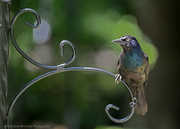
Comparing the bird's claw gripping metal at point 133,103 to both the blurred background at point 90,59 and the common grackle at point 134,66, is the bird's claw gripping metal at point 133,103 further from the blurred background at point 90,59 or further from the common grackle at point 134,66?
the blurred background at point 90,59

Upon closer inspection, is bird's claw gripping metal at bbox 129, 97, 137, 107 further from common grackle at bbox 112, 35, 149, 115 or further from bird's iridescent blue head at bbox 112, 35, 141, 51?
bird's iridescent blue head at bbox 112, 35, 141, 51

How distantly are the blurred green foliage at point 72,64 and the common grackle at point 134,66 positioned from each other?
190 cm

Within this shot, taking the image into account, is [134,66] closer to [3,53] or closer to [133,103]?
[133,103]

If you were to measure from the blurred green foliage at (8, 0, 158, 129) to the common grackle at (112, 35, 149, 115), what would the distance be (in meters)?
1.90

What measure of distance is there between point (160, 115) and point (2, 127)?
2536 mm

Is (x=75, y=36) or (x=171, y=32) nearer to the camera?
(x=171, y=32)

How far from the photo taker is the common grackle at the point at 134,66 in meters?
1.39

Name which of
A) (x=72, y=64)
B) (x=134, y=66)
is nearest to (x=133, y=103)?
(x=134, y=66)

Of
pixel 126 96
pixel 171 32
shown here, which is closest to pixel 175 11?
pixel 171 32

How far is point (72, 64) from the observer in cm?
376

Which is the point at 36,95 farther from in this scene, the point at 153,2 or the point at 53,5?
the point at 153,2

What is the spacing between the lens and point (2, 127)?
3.70 ft

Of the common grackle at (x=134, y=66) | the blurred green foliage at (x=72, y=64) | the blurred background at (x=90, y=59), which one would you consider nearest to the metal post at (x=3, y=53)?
the common grackle at (x=134, y=66)

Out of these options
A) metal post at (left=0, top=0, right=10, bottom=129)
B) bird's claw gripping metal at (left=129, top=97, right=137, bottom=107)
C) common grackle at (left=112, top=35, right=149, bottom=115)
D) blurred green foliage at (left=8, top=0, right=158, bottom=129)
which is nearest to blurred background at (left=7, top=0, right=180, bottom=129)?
blurred green foliage at (left=8, top=0, right=158, bottom=129)
